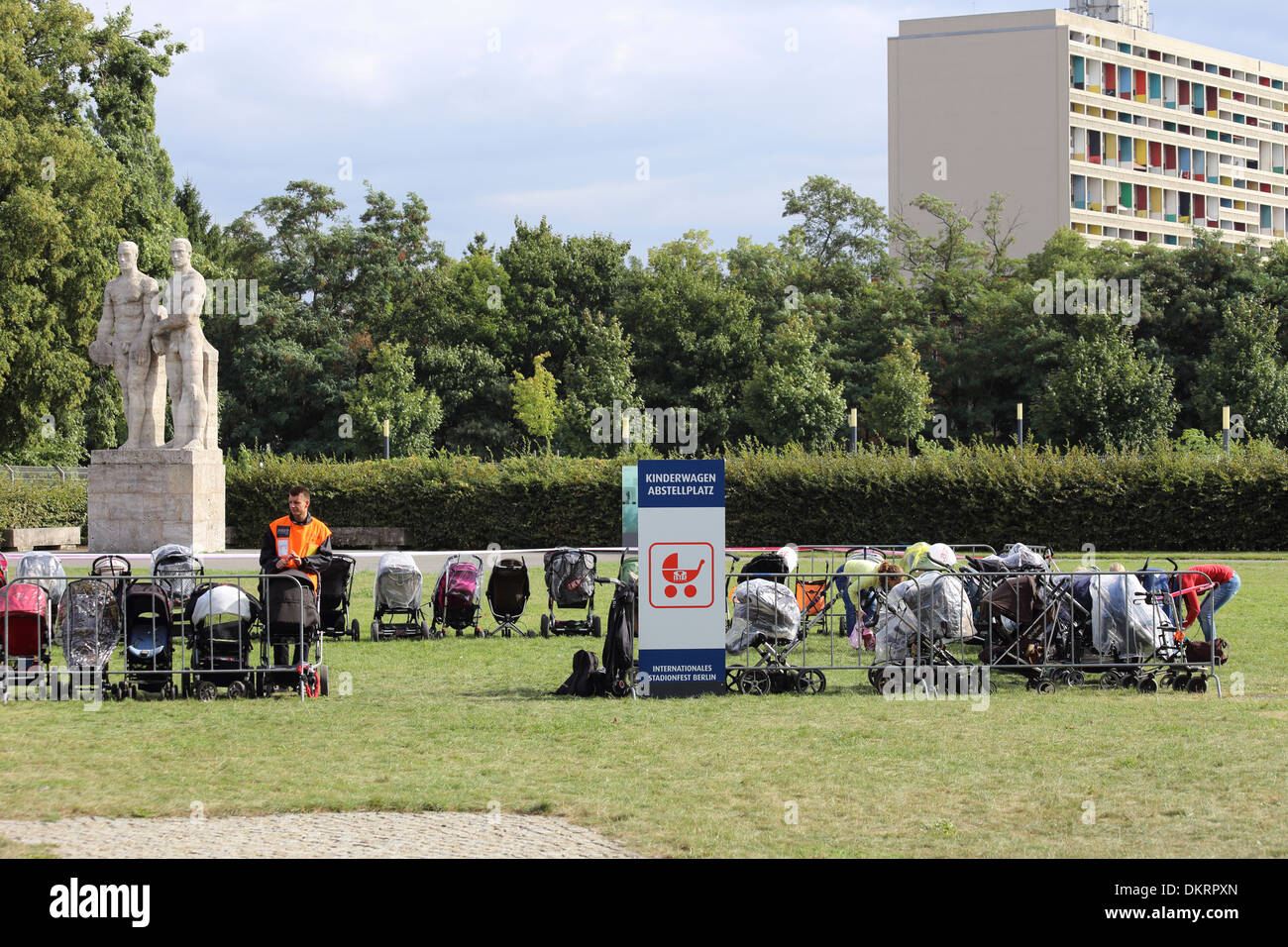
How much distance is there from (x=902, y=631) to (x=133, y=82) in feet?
158

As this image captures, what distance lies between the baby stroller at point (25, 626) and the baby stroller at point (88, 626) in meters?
0.34

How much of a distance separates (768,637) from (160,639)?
547 cm

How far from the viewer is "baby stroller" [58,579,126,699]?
12.8 m

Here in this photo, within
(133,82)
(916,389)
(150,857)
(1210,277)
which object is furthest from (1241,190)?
(150,857)

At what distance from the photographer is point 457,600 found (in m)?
17.9

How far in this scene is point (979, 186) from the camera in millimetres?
86750

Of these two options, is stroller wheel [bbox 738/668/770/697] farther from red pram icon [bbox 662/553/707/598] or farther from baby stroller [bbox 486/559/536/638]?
baby stroller [bbox 486/559/536/638]

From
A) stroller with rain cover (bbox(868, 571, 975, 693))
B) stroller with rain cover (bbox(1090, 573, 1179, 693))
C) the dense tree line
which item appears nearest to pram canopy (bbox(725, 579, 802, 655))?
stroller with rain cover (bbox(868, 571, 975, 693))

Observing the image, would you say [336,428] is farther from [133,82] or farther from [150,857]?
[150,857]

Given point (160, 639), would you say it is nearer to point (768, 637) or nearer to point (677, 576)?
point (677, 576)

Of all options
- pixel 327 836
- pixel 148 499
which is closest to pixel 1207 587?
pixel 327 836

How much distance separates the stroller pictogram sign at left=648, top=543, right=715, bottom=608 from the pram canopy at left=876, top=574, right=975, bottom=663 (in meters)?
1.67

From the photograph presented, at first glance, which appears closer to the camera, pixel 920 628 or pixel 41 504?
pixel 920 628

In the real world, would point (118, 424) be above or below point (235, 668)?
above
